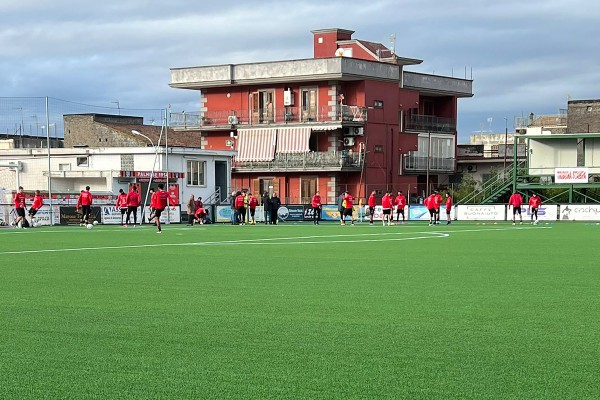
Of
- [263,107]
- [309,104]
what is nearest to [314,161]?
[309,104]

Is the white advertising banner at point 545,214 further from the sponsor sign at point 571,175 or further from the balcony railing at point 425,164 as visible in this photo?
the balcony railing at point 425,164

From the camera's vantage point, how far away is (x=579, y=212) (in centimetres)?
5272

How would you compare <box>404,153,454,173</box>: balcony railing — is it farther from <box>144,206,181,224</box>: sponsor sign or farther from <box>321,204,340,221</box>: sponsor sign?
<box>144,206,181,224</box>: sponsor sign

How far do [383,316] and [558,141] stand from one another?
5196 cm

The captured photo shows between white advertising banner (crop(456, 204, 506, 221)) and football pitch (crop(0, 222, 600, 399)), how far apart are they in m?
37.2

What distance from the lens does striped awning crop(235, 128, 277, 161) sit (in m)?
74.3

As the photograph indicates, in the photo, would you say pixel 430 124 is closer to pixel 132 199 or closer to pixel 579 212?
pixel 579 212

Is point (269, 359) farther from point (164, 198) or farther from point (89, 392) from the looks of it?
point (164, 198)

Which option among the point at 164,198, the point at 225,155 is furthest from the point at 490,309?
the point at 225,155

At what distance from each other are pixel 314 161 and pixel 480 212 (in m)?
19.4

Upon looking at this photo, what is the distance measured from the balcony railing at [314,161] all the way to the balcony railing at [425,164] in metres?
6.86

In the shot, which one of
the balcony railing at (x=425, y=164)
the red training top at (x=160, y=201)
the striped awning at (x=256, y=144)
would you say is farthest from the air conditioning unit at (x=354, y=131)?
the red training top at (x=160, y=201)

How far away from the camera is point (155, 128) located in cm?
8350

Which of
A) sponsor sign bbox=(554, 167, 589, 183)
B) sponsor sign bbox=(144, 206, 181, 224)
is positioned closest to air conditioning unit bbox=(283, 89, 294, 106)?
sponsor sign bbox=(144, 206, 181, 224)
